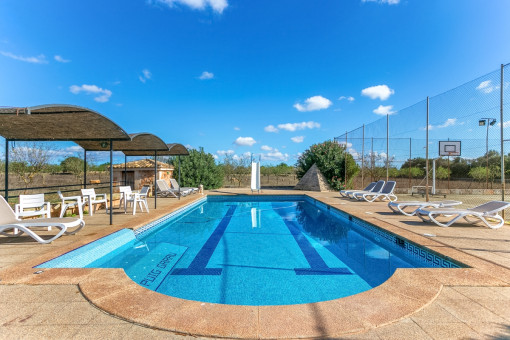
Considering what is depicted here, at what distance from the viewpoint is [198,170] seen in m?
16.8

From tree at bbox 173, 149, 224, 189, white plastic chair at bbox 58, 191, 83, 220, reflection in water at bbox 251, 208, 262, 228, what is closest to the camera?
white plastic chair at bbox 58, 191, 83, 220

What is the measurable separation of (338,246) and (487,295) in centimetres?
301

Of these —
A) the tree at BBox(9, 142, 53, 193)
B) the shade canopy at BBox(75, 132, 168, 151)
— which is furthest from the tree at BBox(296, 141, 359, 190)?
the tree at BBox(9, 142, 53, 193)

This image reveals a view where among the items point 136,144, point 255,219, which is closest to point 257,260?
point 255,219

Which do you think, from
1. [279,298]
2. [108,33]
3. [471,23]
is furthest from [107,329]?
[108,33]

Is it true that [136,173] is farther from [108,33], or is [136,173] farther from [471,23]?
[471,23]

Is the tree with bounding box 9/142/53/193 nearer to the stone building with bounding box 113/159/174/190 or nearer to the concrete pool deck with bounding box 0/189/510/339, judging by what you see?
the stone building with bounding box 113/159/174/190

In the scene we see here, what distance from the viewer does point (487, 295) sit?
2.40m

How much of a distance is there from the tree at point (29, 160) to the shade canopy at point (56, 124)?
6.02 meters

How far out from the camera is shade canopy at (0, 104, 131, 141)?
4.18 m

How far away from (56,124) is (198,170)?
457 inches

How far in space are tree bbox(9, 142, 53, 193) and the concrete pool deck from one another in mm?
10414

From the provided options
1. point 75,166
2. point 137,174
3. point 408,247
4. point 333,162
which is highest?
point 333,162

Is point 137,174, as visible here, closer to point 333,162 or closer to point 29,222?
point 29,222
